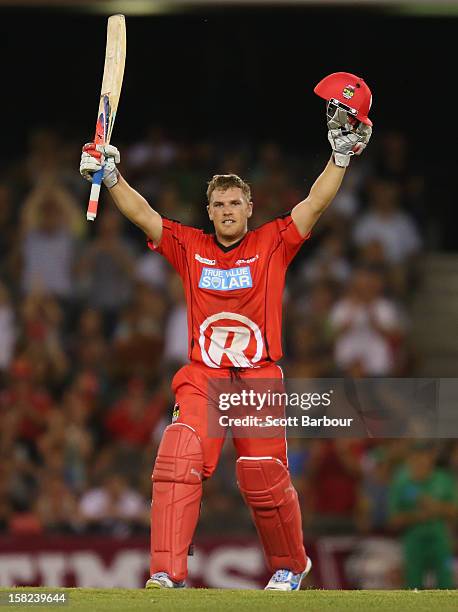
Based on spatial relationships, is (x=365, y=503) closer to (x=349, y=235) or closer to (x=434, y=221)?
(x=349, y=235)

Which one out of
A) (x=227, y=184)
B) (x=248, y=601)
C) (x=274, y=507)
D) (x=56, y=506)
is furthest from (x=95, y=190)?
(x=56, y=506)

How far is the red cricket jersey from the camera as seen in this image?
6.17 meters

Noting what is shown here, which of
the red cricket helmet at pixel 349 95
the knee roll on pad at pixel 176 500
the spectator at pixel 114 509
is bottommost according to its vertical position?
the knee roll on pad at pixel 176 500

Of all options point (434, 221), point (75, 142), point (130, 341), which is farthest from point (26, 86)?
point (434, 221)

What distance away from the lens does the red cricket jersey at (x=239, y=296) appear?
6.17 metres

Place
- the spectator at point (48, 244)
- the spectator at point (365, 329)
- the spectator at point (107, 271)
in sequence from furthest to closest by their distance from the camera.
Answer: the spectator at point (48, 244) → the spectator at point (107, 271) → the spectator at point (365, 329)

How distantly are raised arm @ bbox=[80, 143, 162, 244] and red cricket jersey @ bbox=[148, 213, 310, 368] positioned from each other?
0.20 metres

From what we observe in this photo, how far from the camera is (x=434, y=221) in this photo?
12531mm

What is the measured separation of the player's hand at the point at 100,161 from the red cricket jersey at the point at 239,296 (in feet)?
1.60

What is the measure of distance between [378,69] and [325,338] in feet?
9.95

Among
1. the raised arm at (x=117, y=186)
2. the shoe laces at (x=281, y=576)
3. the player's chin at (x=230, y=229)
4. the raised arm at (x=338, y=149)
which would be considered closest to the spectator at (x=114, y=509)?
the shoe laces at (x=281, y=576)

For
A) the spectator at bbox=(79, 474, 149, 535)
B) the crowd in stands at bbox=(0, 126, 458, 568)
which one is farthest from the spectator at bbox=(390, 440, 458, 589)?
the spectator at bbox=(79, 474, 149, 535)

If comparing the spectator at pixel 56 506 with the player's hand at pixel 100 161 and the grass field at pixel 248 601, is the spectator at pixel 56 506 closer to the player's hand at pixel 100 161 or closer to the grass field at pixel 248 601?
the grass field at pixel 248 601

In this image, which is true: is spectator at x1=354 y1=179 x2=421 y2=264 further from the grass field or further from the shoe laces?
the grass field
